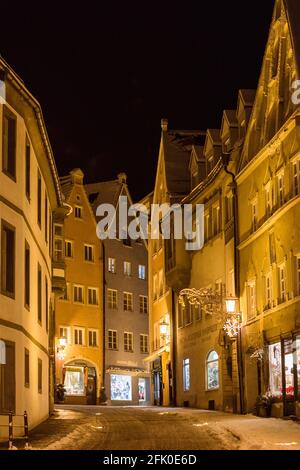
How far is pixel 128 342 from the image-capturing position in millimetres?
72312

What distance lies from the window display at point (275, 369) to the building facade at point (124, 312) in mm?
36143

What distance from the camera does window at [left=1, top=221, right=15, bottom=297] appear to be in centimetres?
2500

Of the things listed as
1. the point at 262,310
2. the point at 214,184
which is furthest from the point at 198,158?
the point at 262,310

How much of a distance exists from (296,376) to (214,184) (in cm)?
1467

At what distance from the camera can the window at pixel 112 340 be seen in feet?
230

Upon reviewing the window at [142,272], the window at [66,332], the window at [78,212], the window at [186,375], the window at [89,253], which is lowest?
the window at [186,375]

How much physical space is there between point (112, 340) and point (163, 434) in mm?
45774

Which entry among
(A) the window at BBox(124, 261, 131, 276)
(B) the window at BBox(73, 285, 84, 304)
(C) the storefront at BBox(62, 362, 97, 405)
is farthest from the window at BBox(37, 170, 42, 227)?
(A) the window at BBox(124, 261, 131, 276)

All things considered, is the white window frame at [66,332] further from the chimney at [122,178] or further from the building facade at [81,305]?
the chimney at [122,178]

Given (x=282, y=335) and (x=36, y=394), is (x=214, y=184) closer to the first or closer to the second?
(x=282, y=335)

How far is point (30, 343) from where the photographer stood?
2875 centimetres

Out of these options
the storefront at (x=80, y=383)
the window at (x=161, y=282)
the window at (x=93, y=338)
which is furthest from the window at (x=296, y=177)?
the window at (x=93, y=338)

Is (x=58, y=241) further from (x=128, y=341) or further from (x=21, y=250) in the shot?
(x=128, y=341)
